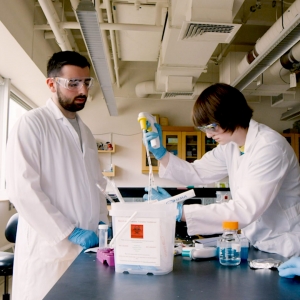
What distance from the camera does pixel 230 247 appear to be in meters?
1.17

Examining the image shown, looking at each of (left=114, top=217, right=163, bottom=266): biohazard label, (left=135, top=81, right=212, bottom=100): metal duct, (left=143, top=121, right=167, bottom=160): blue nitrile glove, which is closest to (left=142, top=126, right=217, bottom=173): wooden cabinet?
(left=135, top=81, right=212, bottom=100): metal duct

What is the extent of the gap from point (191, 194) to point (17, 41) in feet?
8.32

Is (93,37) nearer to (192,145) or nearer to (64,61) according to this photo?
(64,61)

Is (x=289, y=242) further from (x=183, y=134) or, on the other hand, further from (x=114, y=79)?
(x=114, y=79)

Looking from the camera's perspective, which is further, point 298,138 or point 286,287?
point 298,138

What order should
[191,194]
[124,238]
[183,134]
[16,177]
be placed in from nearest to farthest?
1. [124,238]
2. [191,194]
3. [16,177]
4. [183,134]

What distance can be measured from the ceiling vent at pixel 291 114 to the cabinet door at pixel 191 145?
61.4 inches

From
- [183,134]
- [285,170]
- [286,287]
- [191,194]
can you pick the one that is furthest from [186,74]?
[286,287]

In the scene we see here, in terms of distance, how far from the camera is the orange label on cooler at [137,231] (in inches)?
40.6

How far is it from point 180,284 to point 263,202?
22.3 inches

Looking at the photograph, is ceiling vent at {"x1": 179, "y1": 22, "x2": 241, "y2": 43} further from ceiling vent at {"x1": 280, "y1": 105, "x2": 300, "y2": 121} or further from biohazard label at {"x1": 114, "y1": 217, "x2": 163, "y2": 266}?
ceiling vent at {"x1": 280, "y1": 105, "x2": 300, "y2": 121}

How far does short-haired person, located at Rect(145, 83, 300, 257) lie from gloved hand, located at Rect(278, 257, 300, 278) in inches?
12.8

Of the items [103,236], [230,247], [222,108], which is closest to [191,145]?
Answer: [222,108]

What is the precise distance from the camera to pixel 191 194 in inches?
46.8
